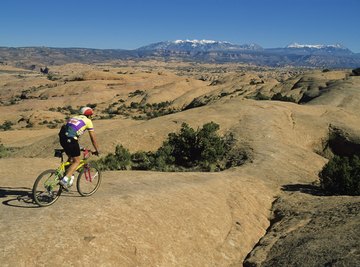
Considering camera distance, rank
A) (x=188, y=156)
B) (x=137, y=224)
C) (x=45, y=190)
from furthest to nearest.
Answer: (x=188, y=156)
(x=45, y=190)
(x=137, y=224)

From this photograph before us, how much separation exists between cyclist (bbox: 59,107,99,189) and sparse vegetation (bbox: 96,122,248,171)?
8.19 m

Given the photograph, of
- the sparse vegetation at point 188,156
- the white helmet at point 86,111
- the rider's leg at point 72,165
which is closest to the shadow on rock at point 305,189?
the sparse vegetation at point 188,156

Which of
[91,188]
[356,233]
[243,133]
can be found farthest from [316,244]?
[243,133]

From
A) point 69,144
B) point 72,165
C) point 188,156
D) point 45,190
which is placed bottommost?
point 188,156

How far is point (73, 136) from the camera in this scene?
34.7ft

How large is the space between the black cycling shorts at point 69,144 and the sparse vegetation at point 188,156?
8349 millimetres

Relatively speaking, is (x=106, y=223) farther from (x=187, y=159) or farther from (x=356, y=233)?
(x=187, y=159)

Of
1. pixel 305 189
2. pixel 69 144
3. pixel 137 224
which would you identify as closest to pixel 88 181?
pixel 69 144

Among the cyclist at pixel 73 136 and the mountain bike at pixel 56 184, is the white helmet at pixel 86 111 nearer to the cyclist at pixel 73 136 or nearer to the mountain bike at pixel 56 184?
the cyclist at pixel 73 136

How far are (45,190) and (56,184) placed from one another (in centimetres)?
43

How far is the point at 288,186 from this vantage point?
16281 mm

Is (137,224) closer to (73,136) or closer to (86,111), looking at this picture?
(73,136)

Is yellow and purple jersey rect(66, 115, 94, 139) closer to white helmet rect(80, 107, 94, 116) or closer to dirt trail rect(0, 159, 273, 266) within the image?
white helmet rect(80, 107, 94, 116)

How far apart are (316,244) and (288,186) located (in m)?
6.74
